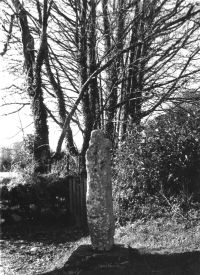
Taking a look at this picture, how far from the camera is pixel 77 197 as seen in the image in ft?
36.4

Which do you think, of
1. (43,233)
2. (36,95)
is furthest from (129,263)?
(36,95)

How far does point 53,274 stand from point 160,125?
4.82 metres

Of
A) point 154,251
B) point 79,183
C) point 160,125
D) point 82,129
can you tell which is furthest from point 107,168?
point 82,129

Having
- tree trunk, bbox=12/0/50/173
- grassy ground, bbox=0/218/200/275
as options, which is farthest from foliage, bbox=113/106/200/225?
tree trunk, bbox=12/0/50/173

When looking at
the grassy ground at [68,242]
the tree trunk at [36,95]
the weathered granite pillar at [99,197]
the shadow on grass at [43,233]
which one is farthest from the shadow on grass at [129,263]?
the tree trunk at [36,95]

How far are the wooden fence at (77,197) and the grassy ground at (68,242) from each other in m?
0.88

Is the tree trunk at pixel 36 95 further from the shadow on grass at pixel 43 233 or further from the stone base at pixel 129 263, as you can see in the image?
the stone base at pixel 129 263

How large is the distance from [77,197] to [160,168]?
8.79 feet

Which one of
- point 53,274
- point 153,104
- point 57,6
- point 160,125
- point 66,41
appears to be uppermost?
point 57,6

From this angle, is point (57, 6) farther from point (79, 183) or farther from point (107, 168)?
point (107, 168)

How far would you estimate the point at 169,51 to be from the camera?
462 inches

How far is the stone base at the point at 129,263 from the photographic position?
6000mm

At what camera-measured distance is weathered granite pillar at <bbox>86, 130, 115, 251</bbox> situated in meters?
6.77

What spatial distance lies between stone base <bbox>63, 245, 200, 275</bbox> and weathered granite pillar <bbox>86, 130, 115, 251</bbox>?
22cm
